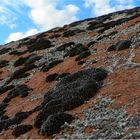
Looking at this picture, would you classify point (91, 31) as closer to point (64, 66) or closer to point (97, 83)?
point (64, 66)

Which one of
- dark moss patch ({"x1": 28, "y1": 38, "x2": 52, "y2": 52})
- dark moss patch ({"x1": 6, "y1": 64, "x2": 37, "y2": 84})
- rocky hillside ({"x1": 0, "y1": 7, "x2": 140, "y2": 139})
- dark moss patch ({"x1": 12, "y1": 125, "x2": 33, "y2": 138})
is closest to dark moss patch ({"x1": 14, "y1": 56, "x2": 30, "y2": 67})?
rocky hillside ({"x1": 0, "y1": 7, "x2": 140, "y2": 139})

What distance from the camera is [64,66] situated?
1756 inches

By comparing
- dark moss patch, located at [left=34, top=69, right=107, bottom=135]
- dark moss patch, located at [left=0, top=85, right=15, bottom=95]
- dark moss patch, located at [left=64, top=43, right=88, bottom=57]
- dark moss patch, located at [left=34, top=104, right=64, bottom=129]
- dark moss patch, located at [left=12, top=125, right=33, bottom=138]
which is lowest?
dark moss patch, located at [left=12, top=125, right=33, bottom=138]

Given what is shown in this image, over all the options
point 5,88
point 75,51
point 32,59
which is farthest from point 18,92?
point 32,59

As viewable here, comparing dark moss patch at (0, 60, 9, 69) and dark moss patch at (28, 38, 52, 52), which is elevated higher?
dark moss patch at (28, 38, 52, 52)

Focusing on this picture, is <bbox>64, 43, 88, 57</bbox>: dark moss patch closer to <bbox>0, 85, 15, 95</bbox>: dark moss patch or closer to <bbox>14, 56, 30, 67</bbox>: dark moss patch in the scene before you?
<bbox>14, 56, 30, 67</bbox>: dark moss patch

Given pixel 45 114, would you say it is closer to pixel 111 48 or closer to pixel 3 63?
pixel 111 48

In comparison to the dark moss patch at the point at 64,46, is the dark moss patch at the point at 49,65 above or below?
below

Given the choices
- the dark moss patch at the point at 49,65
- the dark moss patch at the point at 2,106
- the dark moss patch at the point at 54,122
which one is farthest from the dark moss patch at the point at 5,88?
the dark moss patch at the point at 54,122

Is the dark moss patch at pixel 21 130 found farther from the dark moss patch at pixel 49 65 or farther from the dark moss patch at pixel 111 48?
the dark moss patch at pixel 49 65

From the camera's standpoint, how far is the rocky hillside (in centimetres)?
2558

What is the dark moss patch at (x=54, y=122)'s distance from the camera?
87.0 ft

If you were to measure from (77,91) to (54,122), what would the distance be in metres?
5.63

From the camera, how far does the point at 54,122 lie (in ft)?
88.2
